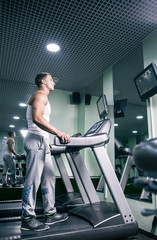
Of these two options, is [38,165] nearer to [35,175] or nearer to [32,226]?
[35,175]

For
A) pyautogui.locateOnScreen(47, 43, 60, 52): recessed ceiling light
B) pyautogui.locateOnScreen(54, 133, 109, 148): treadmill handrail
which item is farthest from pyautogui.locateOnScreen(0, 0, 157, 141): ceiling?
pyautogui.locateOnScreen(54, 133, 109, 148): treadmill handrail

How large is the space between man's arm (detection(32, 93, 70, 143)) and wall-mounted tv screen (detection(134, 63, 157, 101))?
1445 mm

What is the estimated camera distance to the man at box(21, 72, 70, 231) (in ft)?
6.08

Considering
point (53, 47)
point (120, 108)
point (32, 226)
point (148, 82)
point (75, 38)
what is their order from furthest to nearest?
1. point (120, 108)
2. point (53, 47)
3. point (75, 38)
4. point (148, 82)
5. point (32, 226)

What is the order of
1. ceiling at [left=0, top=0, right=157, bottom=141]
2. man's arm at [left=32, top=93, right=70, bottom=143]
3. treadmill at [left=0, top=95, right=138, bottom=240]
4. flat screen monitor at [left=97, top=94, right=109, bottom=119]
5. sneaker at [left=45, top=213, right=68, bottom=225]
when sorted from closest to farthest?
1. treadmill at [left=0, top=95, right=138, bottom=240]
2. man's arm at [left=32, top=93, right=70, bottom=143]
3. sneaker at [left=45, top=213, right=68, bottom=225]
4. ceiling at [left=0, top=0, right=157, bottom=141]
5. flat screen monitor at [left=97, top=94, right=109, bottom=119]

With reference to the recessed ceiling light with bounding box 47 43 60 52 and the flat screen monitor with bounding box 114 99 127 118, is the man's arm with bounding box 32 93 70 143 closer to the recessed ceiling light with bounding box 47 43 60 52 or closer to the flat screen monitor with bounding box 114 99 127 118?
the recessed ceiling light with bounding box 47 43 60 52

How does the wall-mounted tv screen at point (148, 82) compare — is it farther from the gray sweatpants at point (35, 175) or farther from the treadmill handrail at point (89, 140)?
the gray sweatpants at point (35, 175)

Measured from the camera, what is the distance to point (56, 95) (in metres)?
5.22

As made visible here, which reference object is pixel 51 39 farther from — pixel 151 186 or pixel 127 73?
pixel 151 186

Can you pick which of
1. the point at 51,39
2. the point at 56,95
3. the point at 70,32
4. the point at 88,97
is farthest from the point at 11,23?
the point at 88,97

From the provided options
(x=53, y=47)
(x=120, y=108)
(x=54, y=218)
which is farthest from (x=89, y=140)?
(x=53, y=47)

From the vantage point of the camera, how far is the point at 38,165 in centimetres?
195

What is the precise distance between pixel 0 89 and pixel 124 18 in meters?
3.99

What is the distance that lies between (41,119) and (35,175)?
1.86 feet
